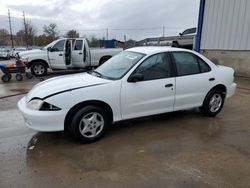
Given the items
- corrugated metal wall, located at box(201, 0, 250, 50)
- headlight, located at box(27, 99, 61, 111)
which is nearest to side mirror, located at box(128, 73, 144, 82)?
headlight, located at box(27, 99, 61, 111)

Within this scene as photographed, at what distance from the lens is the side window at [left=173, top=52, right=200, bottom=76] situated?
4.94 meters

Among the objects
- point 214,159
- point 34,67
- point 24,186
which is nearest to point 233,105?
point 214,159

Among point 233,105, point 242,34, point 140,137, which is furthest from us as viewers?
point 242,34

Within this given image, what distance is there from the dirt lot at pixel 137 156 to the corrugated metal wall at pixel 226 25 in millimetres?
7427

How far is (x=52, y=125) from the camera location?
3.86 metres

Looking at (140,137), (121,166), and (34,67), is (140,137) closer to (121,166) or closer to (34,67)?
(121,166)

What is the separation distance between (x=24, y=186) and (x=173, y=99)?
3.06m

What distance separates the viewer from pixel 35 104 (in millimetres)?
3943

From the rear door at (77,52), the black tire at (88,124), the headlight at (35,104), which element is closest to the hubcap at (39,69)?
the rear door at (77,52)

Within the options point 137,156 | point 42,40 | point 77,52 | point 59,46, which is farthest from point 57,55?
point 42,40

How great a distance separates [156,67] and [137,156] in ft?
5.93

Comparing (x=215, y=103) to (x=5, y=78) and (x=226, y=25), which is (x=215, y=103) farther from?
(x=5, y=78)

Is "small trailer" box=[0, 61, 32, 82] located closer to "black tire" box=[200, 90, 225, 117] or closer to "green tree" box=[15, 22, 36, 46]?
"black tire" box=[200, 90, 225, 117]

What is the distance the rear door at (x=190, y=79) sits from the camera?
193 inches
